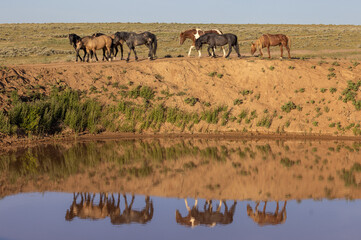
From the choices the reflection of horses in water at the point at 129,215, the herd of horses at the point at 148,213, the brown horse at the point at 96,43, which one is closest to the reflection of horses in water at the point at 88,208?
the herd of horses at the point at 148,213

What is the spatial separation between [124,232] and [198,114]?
14155 millimetres

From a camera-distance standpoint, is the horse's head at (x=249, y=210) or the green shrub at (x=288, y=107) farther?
the green shrub at (x=288, y=107)

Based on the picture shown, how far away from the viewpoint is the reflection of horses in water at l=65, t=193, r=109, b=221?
1367 centimetres

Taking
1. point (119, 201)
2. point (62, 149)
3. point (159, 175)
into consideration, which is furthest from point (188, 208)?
point (62, 149)

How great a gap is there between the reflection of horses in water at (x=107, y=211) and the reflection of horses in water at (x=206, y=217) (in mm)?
898

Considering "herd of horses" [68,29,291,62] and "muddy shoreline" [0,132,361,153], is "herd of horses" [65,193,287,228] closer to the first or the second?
"muddy shoreline" [0,132,361,153]

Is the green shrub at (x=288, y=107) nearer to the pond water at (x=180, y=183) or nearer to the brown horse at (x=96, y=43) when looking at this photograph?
the pond water at (x=180, y=183)

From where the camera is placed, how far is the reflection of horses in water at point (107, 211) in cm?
1341

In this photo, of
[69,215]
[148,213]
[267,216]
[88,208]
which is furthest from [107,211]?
[267,216]

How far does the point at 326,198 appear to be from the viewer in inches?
594

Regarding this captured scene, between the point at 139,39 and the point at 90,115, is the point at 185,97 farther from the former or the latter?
the point at 139,39

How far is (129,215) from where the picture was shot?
13.7m

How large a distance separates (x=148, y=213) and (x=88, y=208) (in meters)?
1.73

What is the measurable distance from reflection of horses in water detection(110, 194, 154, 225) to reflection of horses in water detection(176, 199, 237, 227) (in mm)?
767
